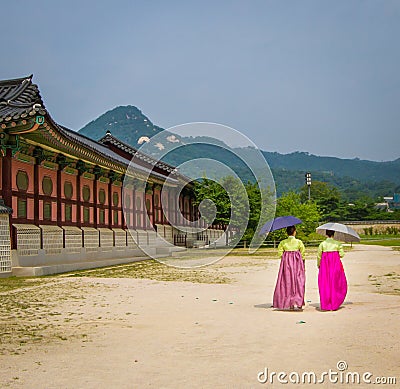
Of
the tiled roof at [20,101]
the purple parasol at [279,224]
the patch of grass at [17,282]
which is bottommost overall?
the patch of grass at [17,282]

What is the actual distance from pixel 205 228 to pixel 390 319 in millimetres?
41857

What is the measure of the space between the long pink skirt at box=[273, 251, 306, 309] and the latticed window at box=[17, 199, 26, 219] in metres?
12.7

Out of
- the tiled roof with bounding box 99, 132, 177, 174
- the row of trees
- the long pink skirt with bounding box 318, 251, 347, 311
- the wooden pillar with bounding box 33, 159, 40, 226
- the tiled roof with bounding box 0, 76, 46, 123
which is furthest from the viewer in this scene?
the row of trees

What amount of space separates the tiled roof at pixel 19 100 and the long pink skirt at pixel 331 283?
1070 cm

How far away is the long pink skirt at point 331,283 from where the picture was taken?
10305 millimetres

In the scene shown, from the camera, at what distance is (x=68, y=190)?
83.4 ft

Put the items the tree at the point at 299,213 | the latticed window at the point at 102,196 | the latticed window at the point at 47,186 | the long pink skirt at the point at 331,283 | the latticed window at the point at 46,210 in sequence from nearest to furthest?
the long pink skirt at the point at 331,283
the latticed window at the point at 46,210
the latticed window at the point at 47,186
the latticed window at the point at 102,196
the tree at the point at 299,213

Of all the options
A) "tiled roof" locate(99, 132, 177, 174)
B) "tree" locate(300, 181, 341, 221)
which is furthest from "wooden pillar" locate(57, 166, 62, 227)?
"tree" locate(300, 181, 341, 221)

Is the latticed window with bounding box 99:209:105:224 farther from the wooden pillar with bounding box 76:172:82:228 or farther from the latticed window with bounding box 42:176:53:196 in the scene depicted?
the latticed window with bounding box 42:176:53:196

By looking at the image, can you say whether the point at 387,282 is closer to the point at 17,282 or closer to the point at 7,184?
the point at 17,282

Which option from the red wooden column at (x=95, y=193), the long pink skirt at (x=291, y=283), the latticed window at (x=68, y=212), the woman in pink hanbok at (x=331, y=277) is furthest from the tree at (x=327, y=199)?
the long pink skirt at (x=291, y=283)

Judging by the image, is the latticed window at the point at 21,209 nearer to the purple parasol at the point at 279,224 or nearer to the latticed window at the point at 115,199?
the latticed window at the point at 115,199

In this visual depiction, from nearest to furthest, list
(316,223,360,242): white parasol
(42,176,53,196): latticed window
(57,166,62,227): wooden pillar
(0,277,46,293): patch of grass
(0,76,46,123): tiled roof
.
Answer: (316,223,360,242): white parasol
(0,277,46,293): patch of grass
(0,76,46,123): tiled roof
(42,176,53,196): latticed window
(57,166,62,227): wooden pillar

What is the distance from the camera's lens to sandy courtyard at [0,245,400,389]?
18.6ft
